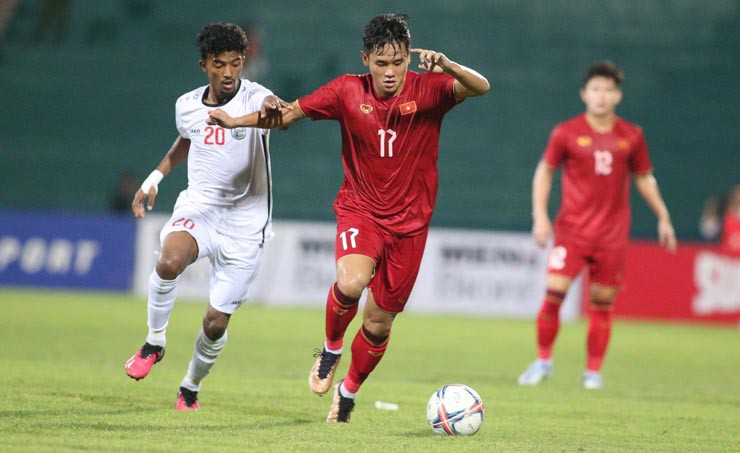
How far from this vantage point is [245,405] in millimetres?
6836

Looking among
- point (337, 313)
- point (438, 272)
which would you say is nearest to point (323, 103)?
point (337, 313)

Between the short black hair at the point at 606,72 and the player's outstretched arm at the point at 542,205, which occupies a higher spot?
the short black hair at the point at 606,72

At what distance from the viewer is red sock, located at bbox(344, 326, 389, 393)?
245 inches

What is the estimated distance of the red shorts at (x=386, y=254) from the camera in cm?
605

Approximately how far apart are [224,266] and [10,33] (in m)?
16.0

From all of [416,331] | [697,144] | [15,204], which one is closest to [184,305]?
[416,331]

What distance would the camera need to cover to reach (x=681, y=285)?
1730cm

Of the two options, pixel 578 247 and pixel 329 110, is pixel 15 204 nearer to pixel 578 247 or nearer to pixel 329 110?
pixel 578 247

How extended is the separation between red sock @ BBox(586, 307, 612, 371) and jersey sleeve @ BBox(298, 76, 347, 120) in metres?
3.94

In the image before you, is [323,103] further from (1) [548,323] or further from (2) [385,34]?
(1) [548,323]

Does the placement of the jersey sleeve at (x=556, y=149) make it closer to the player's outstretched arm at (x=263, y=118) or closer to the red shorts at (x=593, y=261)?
the red shorts at (x=593, y=261)

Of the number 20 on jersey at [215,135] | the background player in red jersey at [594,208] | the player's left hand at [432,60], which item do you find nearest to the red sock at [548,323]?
the background player in red jersey at [594,208]

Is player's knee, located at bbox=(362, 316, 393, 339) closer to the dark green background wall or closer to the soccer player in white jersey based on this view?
the soccer player in white jersey

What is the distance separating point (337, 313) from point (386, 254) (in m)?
0.43
